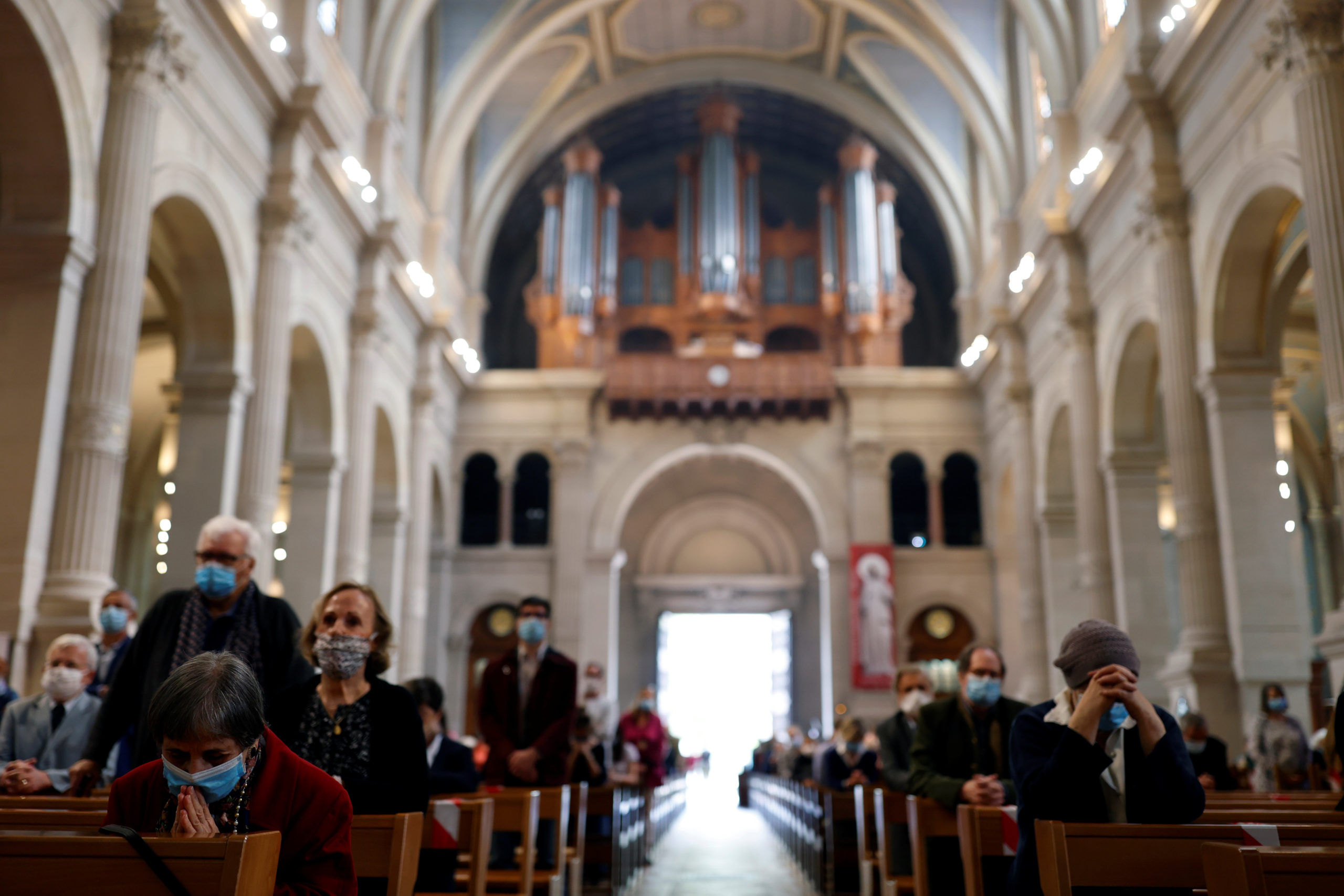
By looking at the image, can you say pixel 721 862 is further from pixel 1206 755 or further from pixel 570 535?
pixel 570 535

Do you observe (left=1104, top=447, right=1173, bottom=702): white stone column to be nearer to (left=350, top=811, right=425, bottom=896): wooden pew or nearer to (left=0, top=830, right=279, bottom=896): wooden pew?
(left=350, top=811, right=425, bottom=896): wooden pew

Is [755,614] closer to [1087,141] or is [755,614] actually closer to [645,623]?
[645,623]

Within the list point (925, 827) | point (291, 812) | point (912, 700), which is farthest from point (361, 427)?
point (291, 812)

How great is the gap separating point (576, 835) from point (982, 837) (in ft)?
11.6

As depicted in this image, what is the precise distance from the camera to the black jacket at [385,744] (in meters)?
3.57

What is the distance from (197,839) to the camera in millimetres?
2020

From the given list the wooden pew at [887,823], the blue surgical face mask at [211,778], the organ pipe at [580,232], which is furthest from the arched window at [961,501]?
the blue surgical face mask at [211,778]

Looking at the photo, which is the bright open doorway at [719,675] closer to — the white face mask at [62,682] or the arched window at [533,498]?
the arched window at [533,498]

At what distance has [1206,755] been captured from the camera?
8.09 meters

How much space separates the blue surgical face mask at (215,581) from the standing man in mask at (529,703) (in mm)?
2084

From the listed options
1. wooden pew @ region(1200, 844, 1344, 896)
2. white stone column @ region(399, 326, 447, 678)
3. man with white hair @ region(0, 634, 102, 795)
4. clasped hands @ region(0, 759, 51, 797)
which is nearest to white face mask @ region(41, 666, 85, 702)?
man with white hair @ region(0, 634, 102, 795)

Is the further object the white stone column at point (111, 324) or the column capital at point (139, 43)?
the column capital at point (139, 43)

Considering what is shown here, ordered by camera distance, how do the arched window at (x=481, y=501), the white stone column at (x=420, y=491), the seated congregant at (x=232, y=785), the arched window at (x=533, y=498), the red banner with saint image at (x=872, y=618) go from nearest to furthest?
the seated congregant at (x=232, y=785)
the white stone column at (x=420, y=491)
the red banner with saint image at (x=872, y=618)
the arched window at (x=481, y=501)
the arched window at (x=533, y=498)

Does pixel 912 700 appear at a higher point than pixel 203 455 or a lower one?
lower
